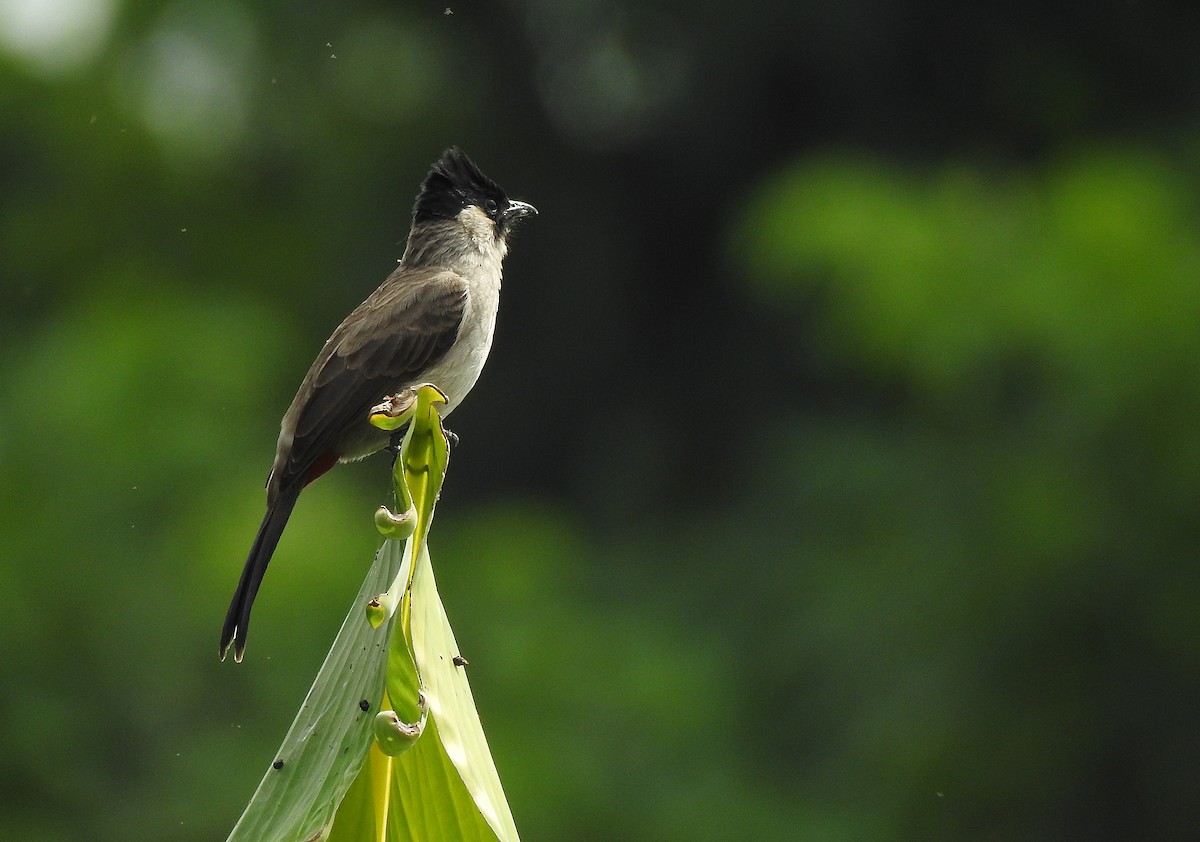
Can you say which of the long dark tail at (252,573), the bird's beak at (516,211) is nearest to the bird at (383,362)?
the long dark tail at (252,573)

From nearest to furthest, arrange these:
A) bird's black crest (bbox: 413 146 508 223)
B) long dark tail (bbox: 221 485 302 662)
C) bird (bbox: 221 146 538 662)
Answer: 1. long dark tail (bbox: 221 485 302 662)
2. bird (bbox: 221 146 538 662)
3. bird's black crest (bbox: 413 146 508 223)

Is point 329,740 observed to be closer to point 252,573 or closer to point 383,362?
point 252,573

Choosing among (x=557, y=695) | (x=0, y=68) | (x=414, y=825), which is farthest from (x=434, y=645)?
(x=0, y=68)

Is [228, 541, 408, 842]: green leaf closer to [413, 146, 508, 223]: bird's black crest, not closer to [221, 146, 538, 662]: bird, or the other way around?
[221, 146, 538, 662]: bird

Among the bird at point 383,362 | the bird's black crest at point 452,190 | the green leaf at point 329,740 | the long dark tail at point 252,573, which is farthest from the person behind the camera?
the bird's black crest at point 452,190

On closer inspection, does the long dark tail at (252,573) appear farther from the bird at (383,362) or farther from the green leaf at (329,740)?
the green leaf at (329,740)

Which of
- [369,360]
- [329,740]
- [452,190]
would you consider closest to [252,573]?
[369,360]

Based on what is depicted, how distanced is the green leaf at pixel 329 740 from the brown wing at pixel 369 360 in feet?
4.69

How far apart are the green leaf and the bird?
1.03 metres

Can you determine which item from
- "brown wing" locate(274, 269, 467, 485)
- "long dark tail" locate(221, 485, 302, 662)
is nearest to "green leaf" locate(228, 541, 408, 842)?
"long dark tail" locate(221, 485, 302, 662)

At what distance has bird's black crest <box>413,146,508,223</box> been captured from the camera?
4.16 m

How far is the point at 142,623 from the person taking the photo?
8.12 m

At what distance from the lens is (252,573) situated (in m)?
2.97

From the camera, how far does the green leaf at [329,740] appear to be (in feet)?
5.47
